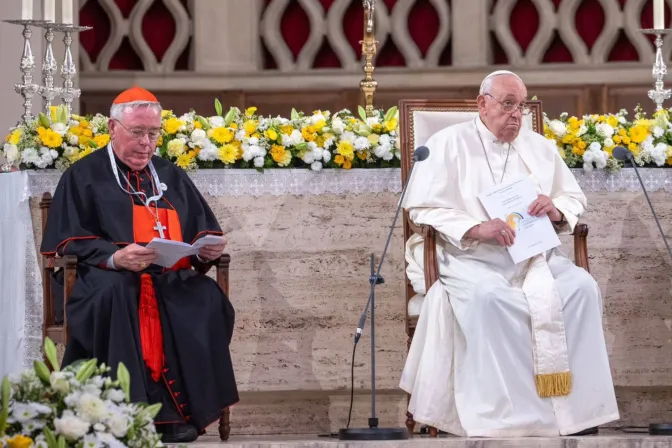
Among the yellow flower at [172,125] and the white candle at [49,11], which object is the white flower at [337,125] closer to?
the yellow flower at [172,125]

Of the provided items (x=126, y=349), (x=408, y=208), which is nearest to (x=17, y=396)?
Result: (x=126, y=349)

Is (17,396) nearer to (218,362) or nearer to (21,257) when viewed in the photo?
(218,362)

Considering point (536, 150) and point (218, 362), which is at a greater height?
point (536, 150)

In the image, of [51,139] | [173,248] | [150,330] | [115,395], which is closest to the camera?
[115,395]

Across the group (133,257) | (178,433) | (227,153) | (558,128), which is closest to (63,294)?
(133,257)

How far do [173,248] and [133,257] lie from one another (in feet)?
0.52

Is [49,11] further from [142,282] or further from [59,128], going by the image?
[142,282]

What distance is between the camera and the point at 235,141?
6641mm

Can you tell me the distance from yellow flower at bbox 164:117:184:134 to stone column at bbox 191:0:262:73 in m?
2.79

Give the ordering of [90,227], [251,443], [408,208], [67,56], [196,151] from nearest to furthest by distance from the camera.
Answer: [251,443] → [90,227] → [408,208] → [196,151] → [67,56]

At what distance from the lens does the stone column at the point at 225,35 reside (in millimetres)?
9328

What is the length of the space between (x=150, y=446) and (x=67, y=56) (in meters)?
4.15

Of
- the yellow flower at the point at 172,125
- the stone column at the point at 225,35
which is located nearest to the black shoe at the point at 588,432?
the yellow flower at the point at 172,125

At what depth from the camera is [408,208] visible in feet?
20.3
